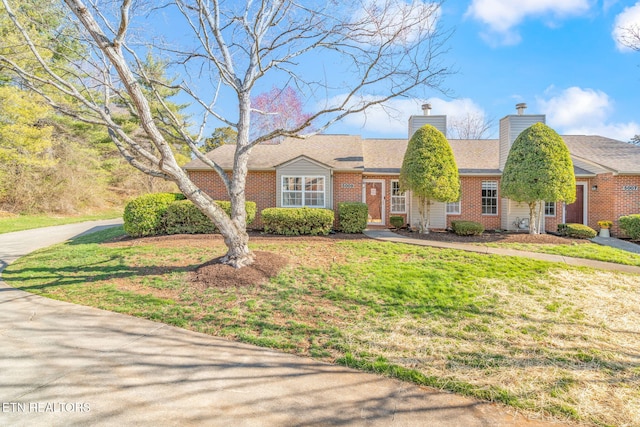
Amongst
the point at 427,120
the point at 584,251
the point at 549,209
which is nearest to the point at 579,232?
the point at 549,209

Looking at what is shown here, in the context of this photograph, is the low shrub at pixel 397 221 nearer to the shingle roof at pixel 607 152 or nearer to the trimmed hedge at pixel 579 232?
the trimmed hedge at pixel 579 232

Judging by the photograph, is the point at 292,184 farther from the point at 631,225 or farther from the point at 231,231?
the point at 631,225

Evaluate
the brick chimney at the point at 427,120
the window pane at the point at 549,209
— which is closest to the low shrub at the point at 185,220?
the brick chimney at the point at 427,120

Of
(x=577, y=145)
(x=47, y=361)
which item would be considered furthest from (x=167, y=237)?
(x=577, y=145)

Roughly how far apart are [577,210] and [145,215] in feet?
59.9

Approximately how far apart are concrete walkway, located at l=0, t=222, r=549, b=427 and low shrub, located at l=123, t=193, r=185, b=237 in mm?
6870

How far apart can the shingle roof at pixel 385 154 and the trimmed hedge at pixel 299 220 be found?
2.54 metres

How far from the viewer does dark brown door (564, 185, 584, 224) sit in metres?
13.3

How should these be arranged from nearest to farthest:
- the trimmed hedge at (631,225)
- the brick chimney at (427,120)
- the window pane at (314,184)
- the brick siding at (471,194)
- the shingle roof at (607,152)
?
the trimmed hedge at (631,225), the brick siding at (471,194), the shingle roof at (607,152), the window pane at (314,184), the brick chimney at (427,120)

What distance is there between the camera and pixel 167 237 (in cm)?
1017

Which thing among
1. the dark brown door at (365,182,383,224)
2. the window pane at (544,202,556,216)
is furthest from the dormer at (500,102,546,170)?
the dark brown door at (365,182,383,224)

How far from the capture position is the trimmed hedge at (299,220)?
10.9m

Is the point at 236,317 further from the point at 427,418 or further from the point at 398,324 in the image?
the point at 427,418

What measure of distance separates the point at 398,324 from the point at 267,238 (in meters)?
6.77
